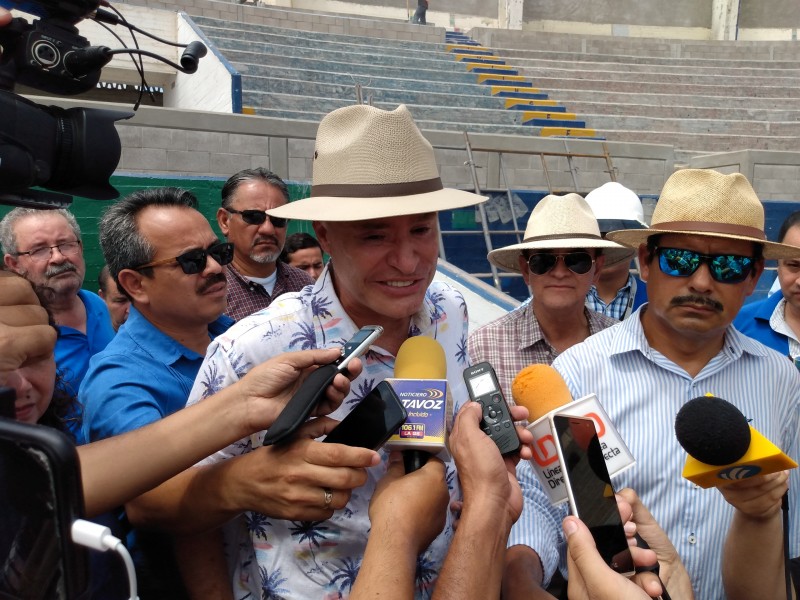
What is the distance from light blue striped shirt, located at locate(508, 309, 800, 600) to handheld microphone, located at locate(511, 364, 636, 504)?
13.4 inches

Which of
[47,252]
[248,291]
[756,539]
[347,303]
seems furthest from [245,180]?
[756,539]

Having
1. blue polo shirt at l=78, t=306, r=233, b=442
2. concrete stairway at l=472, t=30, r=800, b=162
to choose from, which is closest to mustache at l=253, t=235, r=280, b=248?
blue polo shirt at l=78, t=306, r=233, b=442

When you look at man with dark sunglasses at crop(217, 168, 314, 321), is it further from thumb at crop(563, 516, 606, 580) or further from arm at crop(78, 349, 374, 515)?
thumb at crop(563, 516, 606, 580)

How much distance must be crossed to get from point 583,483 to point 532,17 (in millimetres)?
22411

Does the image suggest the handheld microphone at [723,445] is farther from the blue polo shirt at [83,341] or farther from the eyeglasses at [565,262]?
the blue polo shirt at [83,341]

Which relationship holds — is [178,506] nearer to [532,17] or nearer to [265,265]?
[265,265]

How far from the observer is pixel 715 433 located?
1316 mm

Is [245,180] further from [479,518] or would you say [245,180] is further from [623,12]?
[623,12]

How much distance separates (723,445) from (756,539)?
1.51 ft

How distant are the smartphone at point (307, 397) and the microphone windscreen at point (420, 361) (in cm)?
15

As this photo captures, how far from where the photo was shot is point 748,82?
17.3 m

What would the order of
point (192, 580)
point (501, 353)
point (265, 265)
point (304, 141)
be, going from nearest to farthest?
point (192, 580) → point (501, 353) → point (265, 265) → point (304, 141)

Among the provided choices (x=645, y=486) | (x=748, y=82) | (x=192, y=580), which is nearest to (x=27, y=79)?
(x=192, y=580)

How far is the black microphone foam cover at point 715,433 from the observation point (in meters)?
1.31
